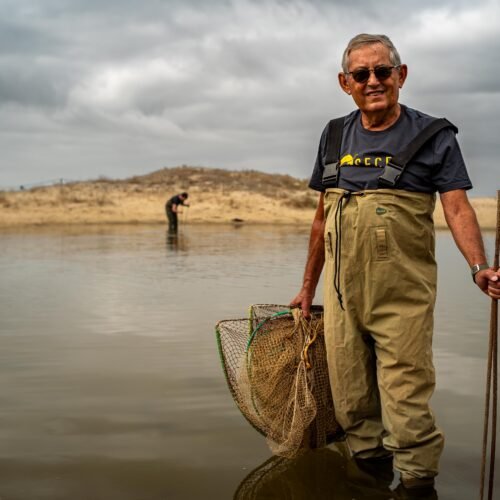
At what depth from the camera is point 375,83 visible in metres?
3.35

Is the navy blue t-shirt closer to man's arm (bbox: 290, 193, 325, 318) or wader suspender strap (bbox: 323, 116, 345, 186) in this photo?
wader suspender strap (bbox: 323, 116, 345, 186)

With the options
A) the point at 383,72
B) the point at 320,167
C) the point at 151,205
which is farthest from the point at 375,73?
the point at 151,205

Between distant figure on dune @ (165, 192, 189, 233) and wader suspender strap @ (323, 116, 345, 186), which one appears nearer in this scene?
wader suspender strap @ (323, 116, 345, 186)

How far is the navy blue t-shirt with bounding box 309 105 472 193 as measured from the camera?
3.27 meters

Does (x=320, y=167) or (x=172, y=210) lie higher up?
(x=320, y=167)

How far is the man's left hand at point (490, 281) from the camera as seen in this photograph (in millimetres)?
3055

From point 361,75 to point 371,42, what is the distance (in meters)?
0.15

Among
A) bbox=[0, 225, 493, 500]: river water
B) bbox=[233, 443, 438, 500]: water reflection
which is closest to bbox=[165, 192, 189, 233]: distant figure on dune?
bbox=[0, 225, 493, 500]: river water

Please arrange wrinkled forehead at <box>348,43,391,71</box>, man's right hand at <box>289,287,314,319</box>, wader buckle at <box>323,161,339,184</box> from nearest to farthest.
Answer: wrinkled forehead at <box>348,43,391,71</box> → wader buckle at <box>323,161,339,184</box> → man's right hand at <box>289,287,314,319</box>

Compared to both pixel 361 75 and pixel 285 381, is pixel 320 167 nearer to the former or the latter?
pixel 361 75

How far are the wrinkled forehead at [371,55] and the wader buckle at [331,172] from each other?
0.45 meters

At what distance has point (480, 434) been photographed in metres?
4.21

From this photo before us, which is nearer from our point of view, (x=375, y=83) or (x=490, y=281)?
(x=490, y=281)

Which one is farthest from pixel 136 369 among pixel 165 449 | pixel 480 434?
pixel 480 434
